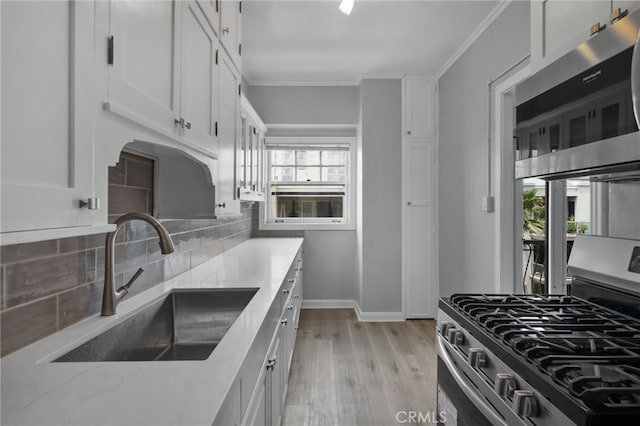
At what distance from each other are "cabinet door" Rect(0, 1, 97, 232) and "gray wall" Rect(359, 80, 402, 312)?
3410 mm

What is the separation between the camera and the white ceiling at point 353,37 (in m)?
2.68

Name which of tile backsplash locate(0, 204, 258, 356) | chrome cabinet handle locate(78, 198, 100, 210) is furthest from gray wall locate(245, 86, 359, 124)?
chrome cabinet handle locate(78, 198, 100, 210)

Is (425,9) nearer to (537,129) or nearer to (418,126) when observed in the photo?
(418,126)

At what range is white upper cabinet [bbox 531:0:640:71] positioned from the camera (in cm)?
116

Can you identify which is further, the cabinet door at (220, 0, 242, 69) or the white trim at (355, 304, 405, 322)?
the white trim at (355, 304, 405, 322)

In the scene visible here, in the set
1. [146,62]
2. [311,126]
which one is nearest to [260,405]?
[146,62]

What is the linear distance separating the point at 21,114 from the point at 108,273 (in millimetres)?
747

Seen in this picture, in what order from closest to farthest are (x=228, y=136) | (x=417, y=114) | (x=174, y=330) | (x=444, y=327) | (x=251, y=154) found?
(x=444, y=327) < (x=174, y=330) < (x=228, y=136) < (x=251, y=154) < (x=417, y=114)

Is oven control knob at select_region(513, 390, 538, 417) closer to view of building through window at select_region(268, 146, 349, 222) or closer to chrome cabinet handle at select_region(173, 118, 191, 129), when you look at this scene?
chrome cabinet handle at select_region(173, 118, 191, 129)

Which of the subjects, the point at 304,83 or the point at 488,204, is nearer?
the point at 488,204

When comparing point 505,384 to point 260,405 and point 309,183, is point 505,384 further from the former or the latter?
point 309,183

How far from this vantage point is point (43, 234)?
0.63m

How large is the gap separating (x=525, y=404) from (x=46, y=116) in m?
1.18

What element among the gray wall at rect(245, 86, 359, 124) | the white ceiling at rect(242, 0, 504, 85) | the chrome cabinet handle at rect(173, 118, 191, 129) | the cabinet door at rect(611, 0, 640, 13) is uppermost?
the white ceiling at rect(242, 0, 504, 85)
